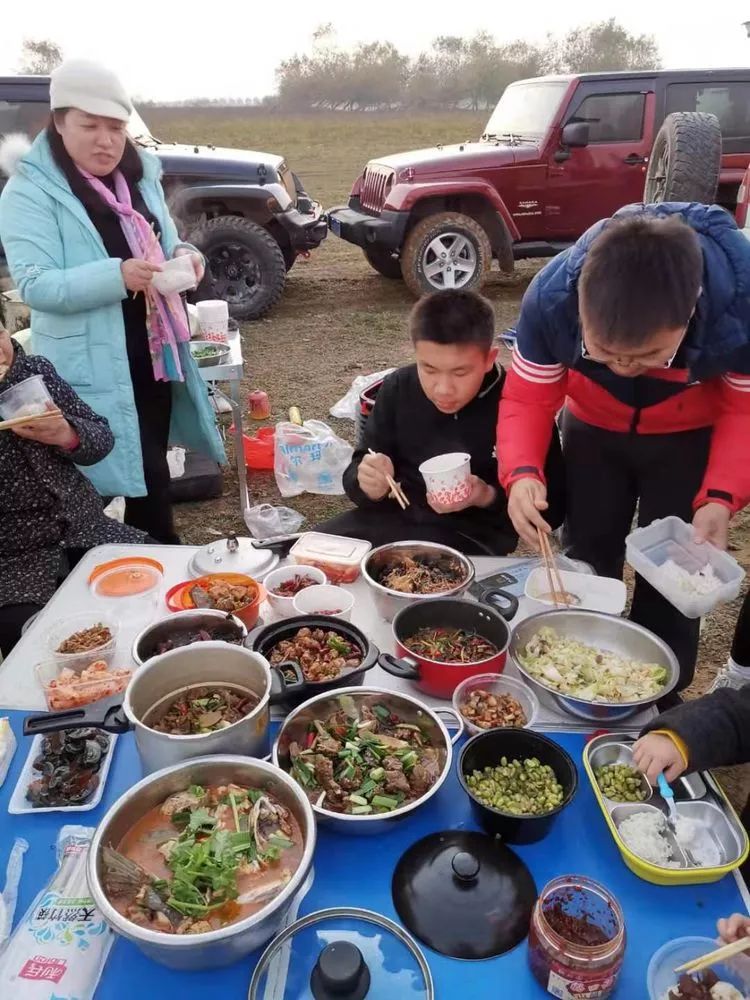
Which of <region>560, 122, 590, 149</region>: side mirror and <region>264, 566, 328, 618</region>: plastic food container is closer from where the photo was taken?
<region>264, 566, 328, 618</region>: plastic food container

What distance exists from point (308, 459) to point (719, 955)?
3.75 metres

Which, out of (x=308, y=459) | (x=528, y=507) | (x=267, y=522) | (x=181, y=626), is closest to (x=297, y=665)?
(x=181, y=626)

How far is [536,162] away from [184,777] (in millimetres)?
8321

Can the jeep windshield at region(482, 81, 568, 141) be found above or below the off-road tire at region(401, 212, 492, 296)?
above

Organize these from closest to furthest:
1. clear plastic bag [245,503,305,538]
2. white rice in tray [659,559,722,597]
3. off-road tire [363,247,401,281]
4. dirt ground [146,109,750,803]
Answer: white rice in tray [659,559,722,597]
clear plastic bag [245,503,305,538]
dirt ground [146,109,750,803]
off-road tire [363,247,401,281]

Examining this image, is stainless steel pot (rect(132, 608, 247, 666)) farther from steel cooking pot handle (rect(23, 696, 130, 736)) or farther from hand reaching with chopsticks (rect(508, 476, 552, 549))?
hand reaching with chopsticks (rect(508, 476, 552, 549))

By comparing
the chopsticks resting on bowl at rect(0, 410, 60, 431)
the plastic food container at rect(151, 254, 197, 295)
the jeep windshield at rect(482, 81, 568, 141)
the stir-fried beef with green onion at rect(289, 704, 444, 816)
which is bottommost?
the stir-fried beef with green onion at rect(289, 704, 444, 816)

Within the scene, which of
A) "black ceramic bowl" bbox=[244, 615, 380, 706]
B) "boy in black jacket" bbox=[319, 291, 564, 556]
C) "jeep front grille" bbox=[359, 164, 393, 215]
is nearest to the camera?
"black ceramic bowl" bbox=[244, 615, 380, 706]

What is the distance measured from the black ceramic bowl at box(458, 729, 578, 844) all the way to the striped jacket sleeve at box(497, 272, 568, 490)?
0.93m

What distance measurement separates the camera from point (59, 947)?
3.62 ft

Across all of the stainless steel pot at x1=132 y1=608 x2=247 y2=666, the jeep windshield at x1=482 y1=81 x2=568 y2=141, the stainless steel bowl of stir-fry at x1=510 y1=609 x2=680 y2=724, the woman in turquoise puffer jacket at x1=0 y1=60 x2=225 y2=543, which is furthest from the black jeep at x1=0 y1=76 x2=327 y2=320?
the stainless steel bowl of stir-fry at x1=510 y1=609 x2=680 y2=724

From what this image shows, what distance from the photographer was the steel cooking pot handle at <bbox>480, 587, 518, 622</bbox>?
1794 mm

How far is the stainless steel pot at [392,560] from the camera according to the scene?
5.95 ft

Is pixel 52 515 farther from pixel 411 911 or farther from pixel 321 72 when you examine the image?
pixel 321 72
